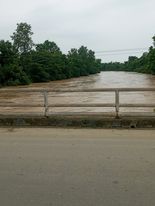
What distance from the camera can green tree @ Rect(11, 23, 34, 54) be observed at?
87.1 meters

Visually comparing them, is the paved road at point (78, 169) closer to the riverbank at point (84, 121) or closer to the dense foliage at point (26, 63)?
the riverbank at point (84, 121)

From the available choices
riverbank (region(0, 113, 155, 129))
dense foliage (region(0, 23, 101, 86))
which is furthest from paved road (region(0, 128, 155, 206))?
dense foliage (region(0, 23, 101, 86))

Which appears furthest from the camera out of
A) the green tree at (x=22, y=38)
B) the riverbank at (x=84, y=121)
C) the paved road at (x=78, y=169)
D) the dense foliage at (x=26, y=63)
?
the green tree at (x=22, y=38)

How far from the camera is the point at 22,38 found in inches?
3465

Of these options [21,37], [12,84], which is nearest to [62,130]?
[12,84]

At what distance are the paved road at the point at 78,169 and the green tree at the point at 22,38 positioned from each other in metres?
79.0

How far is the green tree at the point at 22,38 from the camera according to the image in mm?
87062

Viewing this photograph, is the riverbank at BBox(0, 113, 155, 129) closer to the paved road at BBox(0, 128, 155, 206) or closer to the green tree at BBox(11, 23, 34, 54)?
the paved road at BBox(0, 128, 155, 206)

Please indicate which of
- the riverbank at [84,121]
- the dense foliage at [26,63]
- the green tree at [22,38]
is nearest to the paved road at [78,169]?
the riverbank at [84,121]

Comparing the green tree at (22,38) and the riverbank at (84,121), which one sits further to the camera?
the green tree at (22,38)

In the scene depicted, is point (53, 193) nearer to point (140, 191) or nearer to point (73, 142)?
point (140, 191)

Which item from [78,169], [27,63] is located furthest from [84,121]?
[27,63]

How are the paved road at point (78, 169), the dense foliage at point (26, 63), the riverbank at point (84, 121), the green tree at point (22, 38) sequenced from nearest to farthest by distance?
the paved road at point (78, 169) < the riverbank at point (84, 121) < the dense foliage at point (26, 63) < the green tree at point (22, 38)

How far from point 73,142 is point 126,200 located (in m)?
3.87
